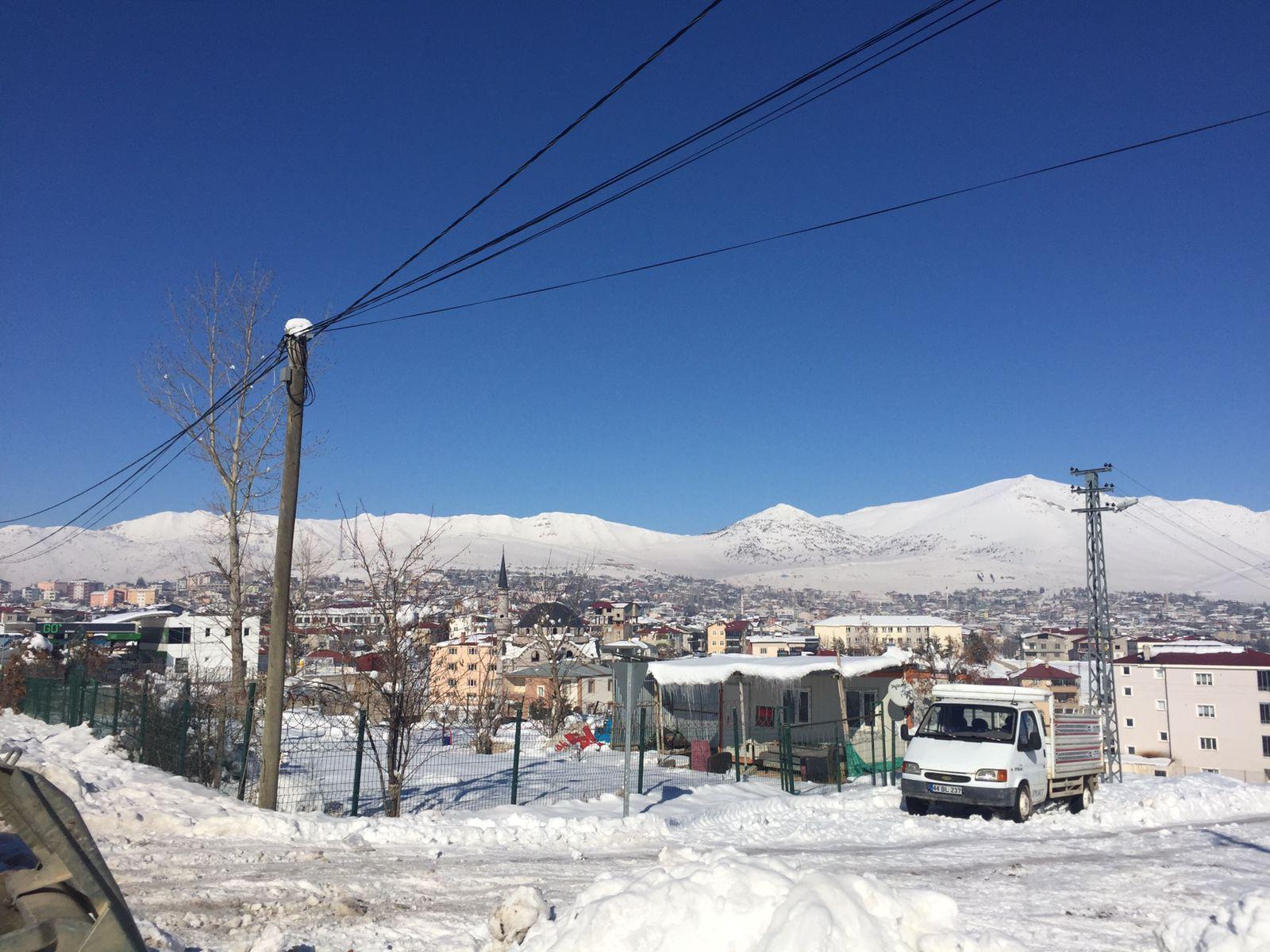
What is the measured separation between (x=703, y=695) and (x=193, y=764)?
13.9 m

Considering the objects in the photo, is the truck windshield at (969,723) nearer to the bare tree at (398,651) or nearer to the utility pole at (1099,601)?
the bare tree at (398,651)

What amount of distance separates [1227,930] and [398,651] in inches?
416

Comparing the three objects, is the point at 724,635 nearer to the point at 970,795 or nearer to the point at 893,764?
the point at 893,764

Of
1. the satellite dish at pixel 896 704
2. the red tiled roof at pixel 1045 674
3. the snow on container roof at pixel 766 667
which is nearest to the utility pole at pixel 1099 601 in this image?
the snow on container roof at pixel 766 667

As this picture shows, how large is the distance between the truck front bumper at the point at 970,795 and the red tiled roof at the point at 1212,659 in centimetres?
6576

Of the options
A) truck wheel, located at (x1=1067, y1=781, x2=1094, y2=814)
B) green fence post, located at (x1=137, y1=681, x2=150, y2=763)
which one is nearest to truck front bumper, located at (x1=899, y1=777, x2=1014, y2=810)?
truck wheel, located at (x1=1067, y1=781, x2=1094, y2=814)

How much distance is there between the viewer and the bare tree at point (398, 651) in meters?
13.5

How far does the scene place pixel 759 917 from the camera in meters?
6.00

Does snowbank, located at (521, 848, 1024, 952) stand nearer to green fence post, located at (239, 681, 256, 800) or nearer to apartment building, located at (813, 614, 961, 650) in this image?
green fence post, located at (239, 681, 256, 800)

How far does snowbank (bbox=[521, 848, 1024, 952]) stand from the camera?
574 cm

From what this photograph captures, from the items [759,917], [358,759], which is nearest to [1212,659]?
[358,759]

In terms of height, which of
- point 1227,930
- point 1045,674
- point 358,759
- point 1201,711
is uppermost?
point 1227,930

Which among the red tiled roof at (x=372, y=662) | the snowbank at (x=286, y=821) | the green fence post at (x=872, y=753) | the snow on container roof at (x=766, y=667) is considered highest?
the red tiled roof at (x=372, y=662)

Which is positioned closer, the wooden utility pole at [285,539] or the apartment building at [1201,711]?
the wooden utility pole at [285,539]
